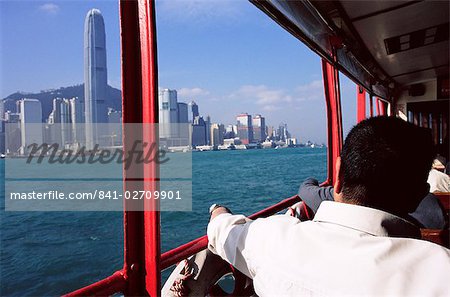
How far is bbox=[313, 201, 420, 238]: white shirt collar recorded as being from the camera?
2.55 feet

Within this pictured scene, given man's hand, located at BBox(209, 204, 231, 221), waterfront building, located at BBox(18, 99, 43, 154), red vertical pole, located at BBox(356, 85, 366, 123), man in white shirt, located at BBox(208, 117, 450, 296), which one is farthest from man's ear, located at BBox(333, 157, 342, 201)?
waterfront building, located at BBox(18, 99, 43, 154)

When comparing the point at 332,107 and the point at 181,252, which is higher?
the point at 332,107

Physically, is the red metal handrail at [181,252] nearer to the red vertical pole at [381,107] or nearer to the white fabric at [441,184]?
the white fabric at [441,184]

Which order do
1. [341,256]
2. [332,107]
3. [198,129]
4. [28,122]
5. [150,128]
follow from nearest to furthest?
[341,256] < [150,128] < [332,107] < [28,122] < [198,129]

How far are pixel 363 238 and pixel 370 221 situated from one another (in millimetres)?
64

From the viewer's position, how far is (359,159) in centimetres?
84

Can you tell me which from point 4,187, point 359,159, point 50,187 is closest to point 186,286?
point 359,159

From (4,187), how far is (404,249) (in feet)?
164

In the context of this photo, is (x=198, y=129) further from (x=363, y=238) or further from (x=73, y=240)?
(x=363, y=238)

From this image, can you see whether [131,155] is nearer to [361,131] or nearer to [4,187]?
[361,131]

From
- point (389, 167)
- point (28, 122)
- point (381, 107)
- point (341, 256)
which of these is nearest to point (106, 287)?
point (341, 256)

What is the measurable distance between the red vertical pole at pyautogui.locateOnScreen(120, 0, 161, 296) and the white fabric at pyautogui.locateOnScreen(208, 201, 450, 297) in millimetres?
300

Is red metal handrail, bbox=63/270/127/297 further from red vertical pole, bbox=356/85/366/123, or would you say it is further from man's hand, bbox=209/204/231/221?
red vertical pole, bbox=356/85/366/123

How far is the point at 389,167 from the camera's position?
812 mm
